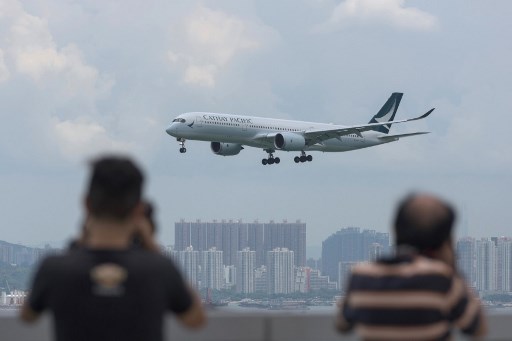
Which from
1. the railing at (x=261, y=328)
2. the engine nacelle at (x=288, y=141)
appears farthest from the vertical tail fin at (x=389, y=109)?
the railing at (x=261, y=328)

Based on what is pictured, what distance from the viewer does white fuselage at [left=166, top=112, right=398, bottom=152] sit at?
84500 mm

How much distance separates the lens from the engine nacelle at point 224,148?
87.8m

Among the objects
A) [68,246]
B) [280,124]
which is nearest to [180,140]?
[280,124]

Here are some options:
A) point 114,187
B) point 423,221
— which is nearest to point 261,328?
point 423,221

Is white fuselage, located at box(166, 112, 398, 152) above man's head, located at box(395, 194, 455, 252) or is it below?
above

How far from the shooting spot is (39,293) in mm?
6664

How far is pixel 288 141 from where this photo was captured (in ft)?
282

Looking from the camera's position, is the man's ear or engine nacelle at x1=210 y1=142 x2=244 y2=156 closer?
the man's ear

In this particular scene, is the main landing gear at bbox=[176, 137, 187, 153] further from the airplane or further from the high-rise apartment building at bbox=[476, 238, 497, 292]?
the high-rise apartment building at bbox=[476, 238, 497, 292]

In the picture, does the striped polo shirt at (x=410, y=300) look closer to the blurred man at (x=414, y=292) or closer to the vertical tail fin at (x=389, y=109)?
the blurred man at (x=414, y=292)

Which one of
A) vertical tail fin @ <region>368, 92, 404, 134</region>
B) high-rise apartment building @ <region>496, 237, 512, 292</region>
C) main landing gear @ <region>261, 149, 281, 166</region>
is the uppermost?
vertical tail fin @ <region>368, 92, 404, 134</region>

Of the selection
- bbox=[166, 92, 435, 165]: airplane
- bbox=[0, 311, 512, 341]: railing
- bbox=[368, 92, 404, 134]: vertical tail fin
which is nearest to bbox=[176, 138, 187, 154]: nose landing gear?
bbox=[166, 92, 435, 165]: airplane

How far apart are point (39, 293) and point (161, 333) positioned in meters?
0.59

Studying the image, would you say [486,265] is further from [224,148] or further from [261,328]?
[261,328]
